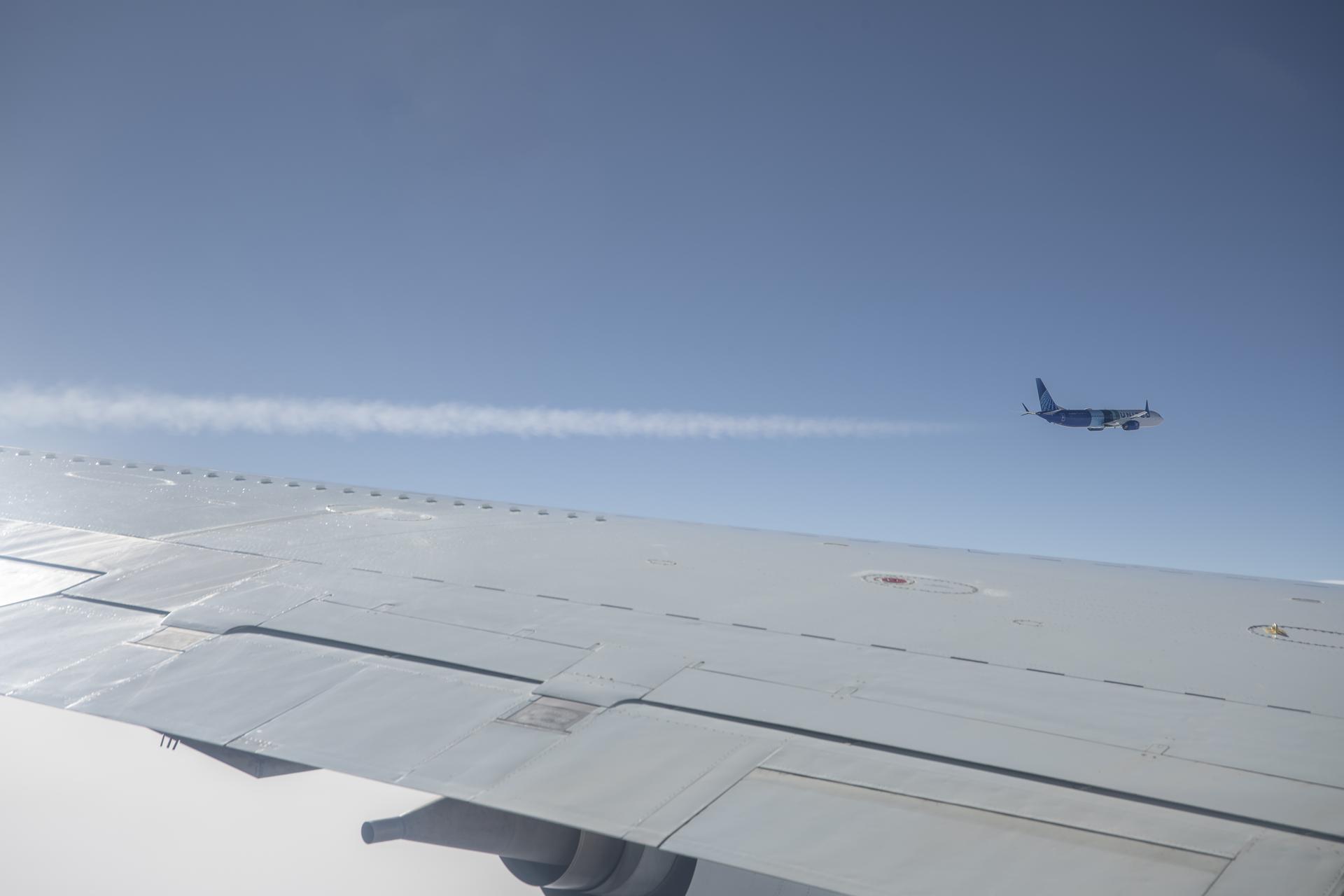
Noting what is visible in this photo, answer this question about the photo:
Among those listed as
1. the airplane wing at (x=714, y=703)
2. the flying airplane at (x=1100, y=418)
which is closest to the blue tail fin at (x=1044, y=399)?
the flying airplane at (x=1100, y=418)

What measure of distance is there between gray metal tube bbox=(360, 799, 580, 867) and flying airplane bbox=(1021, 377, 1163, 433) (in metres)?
56.3

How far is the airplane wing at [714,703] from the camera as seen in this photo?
15.5ft

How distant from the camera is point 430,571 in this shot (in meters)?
10.6

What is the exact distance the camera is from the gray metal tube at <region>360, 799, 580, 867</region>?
606cm

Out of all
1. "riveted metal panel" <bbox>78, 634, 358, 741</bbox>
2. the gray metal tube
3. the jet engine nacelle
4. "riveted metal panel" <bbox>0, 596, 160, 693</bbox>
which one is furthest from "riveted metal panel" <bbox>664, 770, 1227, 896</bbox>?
"riveted metal panel" <bbox>0, 596, 160, 693</bbox>

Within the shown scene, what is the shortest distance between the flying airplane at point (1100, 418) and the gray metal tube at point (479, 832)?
185 feet

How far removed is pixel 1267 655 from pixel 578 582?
22.5 ft

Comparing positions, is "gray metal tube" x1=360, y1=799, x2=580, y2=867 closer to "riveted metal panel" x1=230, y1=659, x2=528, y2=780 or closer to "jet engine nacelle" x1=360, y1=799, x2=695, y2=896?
"jet engine nacelle" x1=360, y1=799, x2=695, y2=896

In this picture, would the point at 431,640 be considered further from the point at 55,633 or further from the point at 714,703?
the point at 55,633

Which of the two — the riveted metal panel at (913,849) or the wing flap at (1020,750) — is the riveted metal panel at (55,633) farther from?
the riveted metal panel at (913,849)

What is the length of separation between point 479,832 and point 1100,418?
60403 mm

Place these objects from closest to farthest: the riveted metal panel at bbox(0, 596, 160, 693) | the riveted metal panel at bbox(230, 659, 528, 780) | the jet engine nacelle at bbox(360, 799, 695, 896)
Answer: the riveted metal panel at bbox(230, 659, 528, 780) → the jet engine nacelle at bbox(360, 799, 695, 896) → the riveted metal panel at bbox(0, 596, 160, 693)

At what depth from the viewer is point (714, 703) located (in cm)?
647

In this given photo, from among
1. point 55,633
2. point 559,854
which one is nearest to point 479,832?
point 559,854
